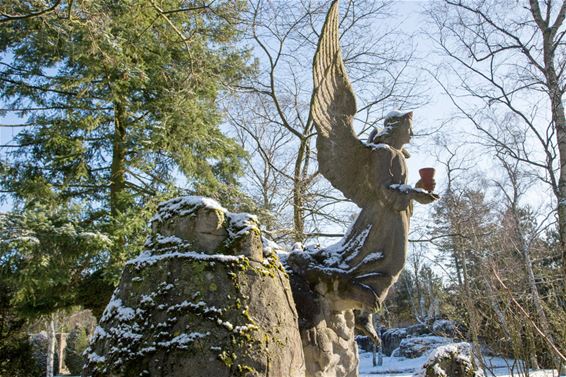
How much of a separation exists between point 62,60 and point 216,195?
4.62m

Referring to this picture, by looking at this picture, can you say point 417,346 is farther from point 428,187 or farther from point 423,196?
point 423,196

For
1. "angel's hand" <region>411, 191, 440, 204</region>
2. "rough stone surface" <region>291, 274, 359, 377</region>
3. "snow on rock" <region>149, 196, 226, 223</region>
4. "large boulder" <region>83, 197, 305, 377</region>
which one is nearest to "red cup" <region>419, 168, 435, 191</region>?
"angel's hand" <region>411, 191, 440, 204</region>

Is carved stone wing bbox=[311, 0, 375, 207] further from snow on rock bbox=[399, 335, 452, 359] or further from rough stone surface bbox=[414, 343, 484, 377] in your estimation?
snow on rock bbox=[399, 335, 452, 359]

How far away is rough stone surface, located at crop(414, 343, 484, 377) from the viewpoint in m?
6.40

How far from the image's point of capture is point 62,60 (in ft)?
33.8

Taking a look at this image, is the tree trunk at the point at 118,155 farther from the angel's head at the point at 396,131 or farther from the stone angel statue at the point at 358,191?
the angel's head at the point at 396,131

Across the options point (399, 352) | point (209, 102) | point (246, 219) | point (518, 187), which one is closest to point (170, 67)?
point (209, 102)

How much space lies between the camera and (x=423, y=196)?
12.5 feet

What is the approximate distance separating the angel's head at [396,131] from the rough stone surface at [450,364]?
368 centimetres

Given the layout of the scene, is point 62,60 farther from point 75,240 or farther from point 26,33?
point 75,240

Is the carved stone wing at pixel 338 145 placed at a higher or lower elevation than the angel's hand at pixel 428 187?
higher

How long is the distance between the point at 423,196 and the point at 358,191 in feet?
2.03

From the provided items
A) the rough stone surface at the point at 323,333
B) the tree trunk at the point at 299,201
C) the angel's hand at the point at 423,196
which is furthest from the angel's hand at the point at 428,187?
the tree trunk at the point at 299,201

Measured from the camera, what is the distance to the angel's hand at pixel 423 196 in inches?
150
